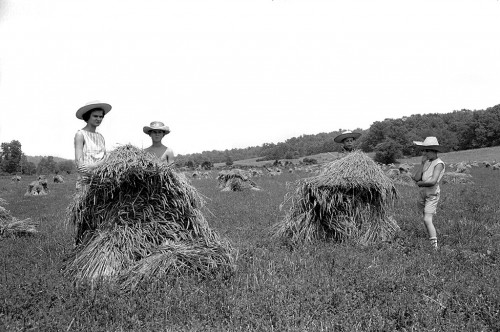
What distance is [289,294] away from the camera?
486 cm

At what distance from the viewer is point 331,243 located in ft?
24.5

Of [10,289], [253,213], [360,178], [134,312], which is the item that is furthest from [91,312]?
[253,213]

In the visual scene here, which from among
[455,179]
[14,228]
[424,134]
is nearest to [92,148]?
[14,228]

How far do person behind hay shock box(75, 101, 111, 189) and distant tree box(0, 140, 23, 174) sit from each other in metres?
113

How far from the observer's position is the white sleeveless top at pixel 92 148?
19.1 ft

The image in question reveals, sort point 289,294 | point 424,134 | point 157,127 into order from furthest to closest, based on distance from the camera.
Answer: point 424,134, point 157,127, point 289,294

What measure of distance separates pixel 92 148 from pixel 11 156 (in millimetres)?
121250

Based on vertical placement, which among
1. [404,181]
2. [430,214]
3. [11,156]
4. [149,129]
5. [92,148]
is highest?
[11,156]

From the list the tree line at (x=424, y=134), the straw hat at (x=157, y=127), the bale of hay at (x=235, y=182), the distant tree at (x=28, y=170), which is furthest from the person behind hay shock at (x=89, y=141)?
the distant tree at (x=28, y=170)

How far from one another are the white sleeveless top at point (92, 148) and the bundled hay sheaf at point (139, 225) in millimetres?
487

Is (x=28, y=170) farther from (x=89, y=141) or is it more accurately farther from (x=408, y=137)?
(x=408, y=137)

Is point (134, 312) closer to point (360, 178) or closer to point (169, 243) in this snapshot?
point (169, 243)

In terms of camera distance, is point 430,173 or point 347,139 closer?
point 430,173

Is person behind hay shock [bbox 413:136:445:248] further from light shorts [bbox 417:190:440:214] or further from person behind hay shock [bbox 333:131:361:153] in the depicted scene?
person behind hay shock [bbox 333:131:361:153]
